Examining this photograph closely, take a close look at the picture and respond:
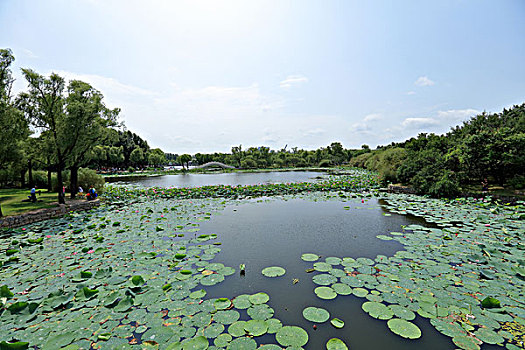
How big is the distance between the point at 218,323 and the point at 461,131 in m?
22.7

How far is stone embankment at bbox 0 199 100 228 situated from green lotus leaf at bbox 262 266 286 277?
11531 millimetres

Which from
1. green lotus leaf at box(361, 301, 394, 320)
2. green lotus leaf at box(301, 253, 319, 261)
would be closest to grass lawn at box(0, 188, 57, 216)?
green lotus leaf at box(301, 253, 319, 261)

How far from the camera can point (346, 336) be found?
137 inches

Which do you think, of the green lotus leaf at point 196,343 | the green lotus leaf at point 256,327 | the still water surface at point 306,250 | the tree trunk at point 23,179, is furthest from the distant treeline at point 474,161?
the tree trunk at point 23,179

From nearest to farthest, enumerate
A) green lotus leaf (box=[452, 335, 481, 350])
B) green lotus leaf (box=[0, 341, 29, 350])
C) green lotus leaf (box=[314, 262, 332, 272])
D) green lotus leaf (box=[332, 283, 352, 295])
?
green lotus leaf (box=[0, 341, 29, 350]), green lotus leaf (box=[452, 335, 481, 350]), green lotus leaf (box=[332, 283, 352, 295]), green lotus leaf (box=[314, 262, 332, 272])

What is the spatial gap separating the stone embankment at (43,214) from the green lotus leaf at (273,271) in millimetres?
11531

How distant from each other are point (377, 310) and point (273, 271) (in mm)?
2389

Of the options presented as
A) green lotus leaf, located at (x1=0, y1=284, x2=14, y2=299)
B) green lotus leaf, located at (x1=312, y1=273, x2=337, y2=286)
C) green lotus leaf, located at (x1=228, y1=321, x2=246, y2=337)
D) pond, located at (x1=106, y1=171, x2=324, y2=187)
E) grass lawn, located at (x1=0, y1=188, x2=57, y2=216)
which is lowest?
green lotus leaf, located at (x1=228, y1=321, x2=246, y2=337)

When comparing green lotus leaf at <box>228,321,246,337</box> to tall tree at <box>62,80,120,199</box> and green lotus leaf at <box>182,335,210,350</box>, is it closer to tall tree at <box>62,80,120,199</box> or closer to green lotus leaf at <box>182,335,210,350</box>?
green lotus leaf at <box>182,335,210,350</box>

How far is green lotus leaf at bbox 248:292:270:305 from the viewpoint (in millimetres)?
4300

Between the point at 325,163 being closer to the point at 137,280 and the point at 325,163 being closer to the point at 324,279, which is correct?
the point at 324,279

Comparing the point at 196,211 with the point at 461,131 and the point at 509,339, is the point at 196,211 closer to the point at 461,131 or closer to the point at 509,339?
the point at 509,339

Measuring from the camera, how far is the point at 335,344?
10.7ft

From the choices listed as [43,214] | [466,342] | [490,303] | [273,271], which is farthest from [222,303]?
[43,214]
